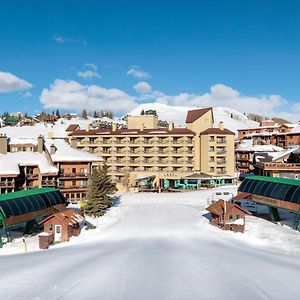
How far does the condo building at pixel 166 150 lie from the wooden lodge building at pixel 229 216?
31.6 m

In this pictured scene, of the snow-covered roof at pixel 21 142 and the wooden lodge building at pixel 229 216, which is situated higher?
the snow-covered roof at pixel 21 142

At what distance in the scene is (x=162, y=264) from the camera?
946 inches

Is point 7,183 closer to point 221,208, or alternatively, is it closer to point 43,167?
point 43,167

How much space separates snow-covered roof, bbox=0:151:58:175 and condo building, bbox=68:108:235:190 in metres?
19.6

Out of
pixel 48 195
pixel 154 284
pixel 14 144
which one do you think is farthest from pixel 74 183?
pixel 154 284

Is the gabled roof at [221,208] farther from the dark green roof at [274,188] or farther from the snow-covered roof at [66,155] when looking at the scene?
the snow-covered roof at [66,155]

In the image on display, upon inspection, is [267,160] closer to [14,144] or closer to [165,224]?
[165,224]

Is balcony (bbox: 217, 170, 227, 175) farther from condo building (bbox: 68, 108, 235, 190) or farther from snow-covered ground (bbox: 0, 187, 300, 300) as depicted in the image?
snow-covered ground (bbox: 0, 187, 300, 300)

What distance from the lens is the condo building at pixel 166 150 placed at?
74125 mm

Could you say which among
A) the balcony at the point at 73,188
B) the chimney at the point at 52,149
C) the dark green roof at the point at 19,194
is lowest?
the balcony at the point at 73,188

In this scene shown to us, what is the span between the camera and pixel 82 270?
74.5 feet

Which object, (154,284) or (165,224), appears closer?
(154,284)

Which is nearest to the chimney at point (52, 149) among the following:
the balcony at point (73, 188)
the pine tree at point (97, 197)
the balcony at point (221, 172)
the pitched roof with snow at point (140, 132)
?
the balcony at point (73, 188)

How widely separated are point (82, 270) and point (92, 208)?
24.1 metres
